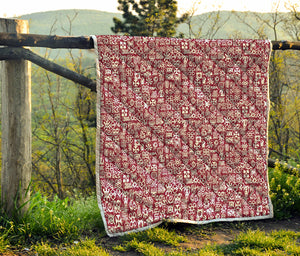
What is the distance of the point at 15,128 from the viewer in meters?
3.12

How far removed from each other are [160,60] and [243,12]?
699 centimetres

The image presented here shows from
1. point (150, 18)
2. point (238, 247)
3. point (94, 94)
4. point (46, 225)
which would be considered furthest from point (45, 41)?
point (94, 94)

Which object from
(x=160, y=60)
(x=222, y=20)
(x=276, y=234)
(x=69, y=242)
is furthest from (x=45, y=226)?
(x=222, y=20)

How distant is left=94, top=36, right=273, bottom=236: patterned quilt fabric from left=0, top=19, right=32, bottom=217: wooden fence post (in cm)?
60

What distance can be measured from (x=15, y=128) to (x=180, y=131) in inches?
54.0

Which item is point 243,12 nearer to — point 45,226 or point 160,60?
point 160,60

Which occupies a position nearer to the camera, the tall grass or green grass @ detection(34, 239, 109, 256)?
green grass @ detection(34, 239, 109, 256)

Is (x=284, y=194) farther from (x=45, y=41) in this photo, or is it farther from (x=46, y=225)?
(x=45, y=41)

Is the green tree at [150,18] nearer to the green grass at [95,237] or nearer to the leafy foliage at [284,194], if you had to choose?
the leafy foliage at [284,194]

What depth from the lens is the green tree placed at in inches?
344

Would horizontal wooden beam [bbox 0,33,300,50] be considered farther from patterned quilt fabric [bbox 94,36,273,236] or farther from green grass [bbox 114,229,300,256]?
green grass [bbox 114,229,300,256]

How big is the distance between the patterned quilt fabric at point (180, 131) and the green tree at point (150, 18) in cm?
534

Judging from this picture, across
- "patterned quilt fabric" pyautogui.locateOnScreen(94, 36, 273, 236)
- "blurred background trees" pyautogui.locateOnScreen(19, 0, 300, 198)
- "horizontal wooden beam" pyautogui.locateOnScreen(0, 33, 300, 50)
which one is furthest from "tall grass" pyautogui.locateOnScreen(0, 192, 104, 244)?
"blurred background trees" pyautogui.locateOnScreen(19, 0, 300, 198)

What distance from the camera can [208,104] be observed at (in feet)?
11.4
